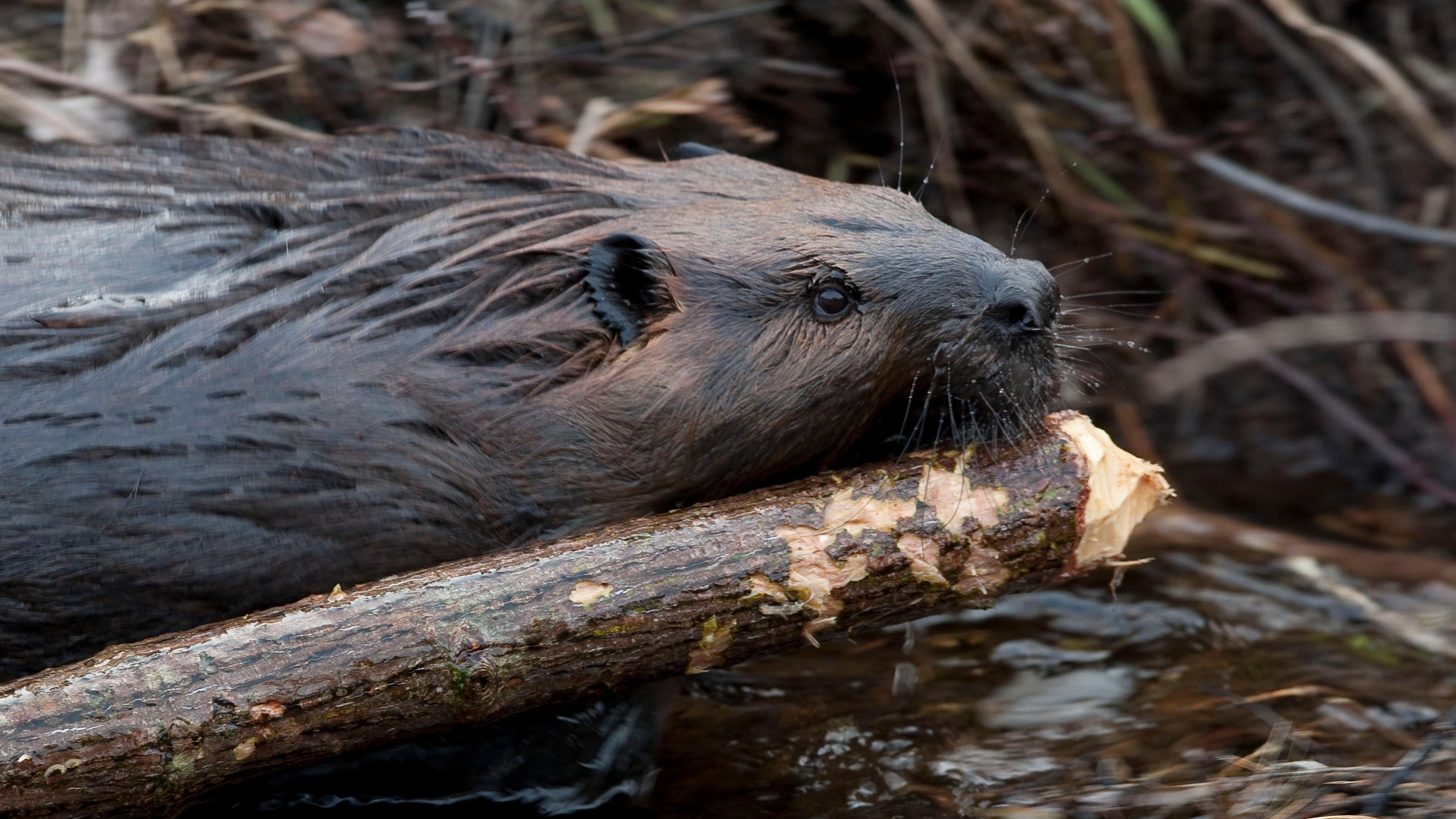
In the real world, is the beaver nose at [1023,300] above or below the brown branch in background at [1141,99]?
below

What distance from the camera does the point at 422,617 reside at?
241cm

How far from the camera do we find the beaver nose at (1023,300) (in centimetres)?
283

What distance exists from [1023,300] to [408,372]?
1192mm

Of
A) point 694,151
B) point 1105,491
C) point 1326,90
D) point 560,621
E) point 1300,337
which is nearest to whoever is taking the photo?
point 560,621

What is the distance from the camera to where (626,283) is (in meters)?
2.90

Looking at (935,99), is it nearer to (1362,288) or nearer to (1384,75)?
(1384,75)

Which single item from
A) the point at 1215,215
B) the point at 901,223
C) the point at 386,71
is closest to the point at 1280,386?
the point at 1215,215

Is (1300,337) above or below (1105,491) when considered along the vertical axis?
above

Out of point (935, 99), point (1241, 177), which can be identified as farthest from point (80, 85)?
point (1241, 177)

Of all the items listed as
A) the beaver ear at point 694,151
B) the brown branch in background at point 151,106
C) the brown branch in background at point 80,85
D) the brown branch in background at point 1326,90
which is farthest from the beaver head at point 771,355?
the brown branch in background at point 1326,90

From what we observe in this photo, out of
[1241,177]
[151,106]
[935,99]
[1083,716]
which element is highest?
[935,99]

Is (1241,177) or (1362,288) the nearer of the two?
(1241,177)

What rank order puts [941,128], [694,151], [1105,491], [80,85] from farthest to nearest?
1. [941,128]
2. [80,85]
3. [694,151]
4. [1105,491]

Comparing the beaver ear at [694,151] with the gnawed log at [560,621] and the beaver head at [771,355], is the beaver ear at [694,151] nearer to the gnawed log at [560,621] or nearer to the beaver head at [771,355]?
the beaver head at [771,355]
